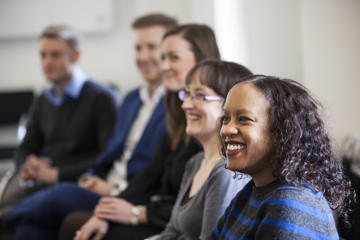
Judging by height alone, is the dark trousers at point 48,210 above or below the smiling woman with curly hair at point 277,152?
below

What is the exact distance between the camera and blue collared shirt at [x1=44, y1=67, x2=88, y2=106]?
3129 mm

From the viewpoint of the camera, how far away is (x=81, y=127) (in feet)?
9.88

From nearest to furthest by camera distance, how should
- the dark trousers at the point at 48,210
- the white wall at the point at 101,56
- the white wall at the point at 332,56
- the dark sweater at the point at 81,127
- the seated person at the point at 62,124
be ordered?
the white wall at the point at 332,56 → the dark trousers at the point at 48,210 → the seated person at the point at 62,124 → the dark sweater at the point at 81,127 → the white wall at the point at 101,56

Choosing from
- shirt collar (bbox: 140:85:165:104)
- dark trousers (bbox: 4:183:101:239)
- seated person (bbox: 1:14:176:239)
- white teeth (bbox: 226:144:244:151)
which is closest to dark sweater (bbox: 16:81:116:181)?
seated person (bbox: 1:14:176:239)

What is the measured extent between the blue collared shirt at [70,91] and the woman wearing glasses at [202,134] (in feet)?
5.19

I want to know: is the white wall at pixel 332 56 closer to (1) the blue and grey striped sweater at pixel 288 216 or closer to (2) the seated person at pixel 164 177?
(2) the seated person at pixel 164 177

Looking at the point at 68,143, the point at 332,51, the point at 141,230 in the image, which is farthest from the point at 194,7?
the point at 141,230

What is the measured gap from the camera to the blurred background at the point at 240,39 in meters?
2.09

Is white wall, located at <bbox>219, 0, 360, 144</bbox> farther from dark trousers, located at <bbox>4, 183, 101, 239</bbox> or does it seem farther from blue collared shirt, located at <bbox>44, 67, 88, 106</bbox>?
blue collared shirt, located at <bbox>44, 67, 88, 106</bbox>

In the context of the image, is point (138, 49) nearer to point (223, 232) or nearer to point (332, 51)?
point (332, 51)

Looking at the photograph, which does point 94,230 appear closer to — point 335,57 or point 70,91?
point 335,57

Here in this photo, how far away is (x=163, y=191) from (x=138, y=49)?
947 millimetres

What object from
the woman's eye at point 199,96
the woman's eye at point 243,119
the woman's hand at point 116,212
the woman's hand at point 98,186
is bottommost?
the woman's hand at point 98,186

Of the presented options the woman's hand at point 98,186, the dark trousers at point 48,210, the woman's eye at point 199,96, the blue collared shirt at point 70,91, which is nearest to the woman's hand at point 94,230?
the dark trousers at point 48,210
